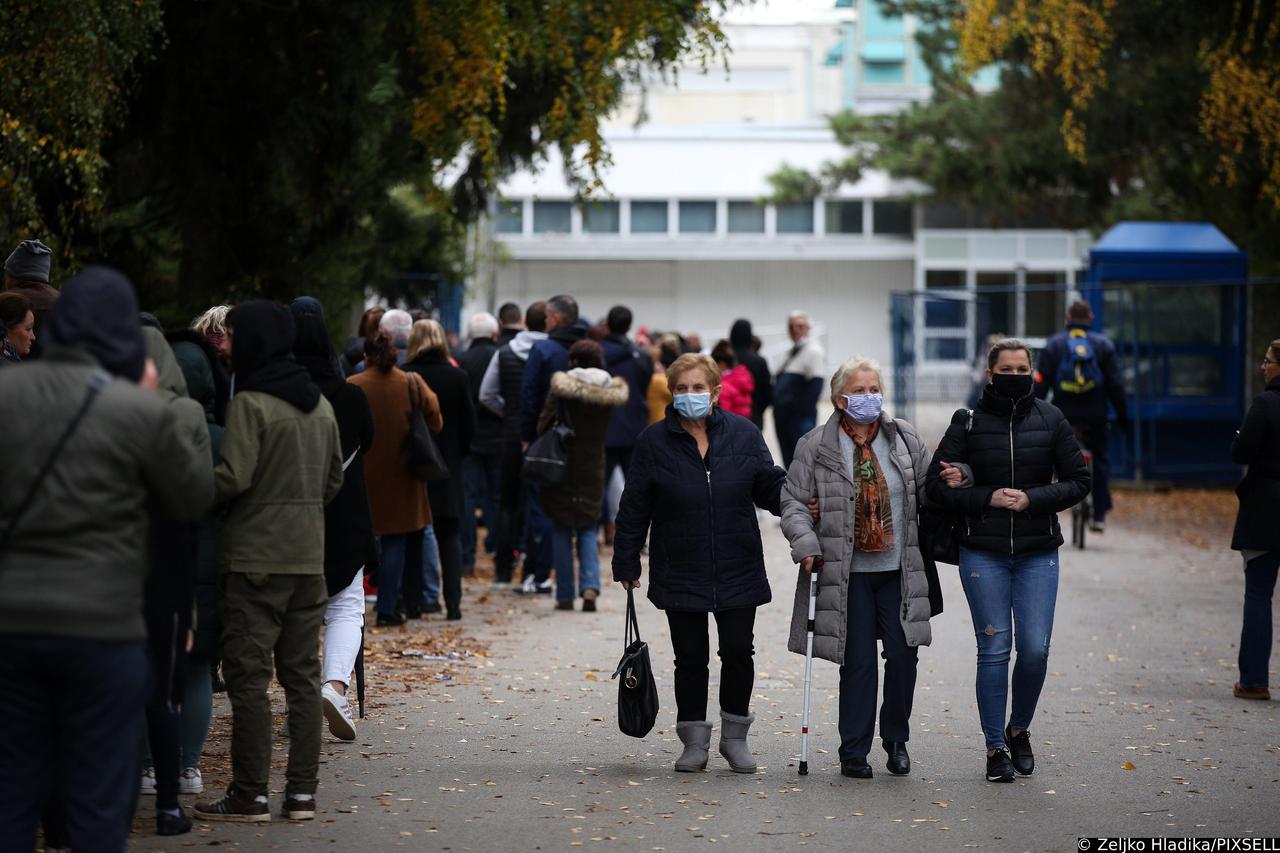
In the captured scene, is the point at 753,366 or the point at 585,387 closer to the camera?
the point at 585,387

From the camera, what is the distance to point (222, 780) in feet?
25.1

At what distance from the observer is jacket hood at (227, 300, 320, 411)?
6859mm

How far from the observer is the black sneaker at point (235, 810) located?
6918 mm

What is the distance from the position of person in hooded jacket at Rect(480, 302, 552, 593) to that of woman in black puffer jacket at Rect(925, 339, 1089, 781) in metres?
6.32

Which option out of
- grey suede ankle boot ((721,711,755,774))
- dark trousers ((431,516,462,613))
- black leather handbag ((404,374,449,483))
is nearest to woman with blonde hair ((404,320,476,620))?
dark trousers ((431,516,462,613))

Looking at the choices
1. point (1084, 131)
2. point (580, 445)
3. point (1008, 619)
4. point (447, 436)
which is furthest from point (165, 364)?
point (1084, 131)

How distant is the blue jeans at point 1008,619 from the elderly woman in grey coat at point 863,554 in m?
0.26

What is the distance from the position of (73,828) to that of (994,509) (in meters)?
4.25

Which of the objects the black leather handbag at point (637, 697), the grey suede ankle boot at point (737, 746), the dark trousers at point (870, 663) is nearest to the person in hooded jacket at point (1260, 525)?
the dark trousers at point (870, 663)

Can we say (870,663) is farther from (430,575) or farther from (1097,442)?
(1097,442)

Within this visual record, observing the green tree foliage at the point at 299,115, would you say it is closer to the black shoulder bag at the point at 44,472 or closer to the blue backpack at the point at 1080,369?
the blue backpack at the point at 1080,369

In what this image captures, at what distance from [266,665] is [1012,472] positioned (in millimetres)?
3247

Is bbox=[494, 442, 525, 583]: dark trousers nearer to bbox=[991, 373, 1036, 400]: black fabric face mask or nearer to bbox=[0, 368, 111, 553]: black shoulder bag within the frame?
bbox=[991, 373, 1036, 400]: black fabric face mask

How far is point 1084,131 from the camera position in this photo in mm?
22234
